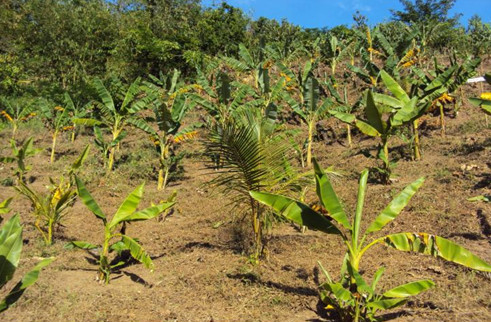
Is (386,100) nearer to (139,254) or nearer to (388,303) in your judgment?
(388,303)

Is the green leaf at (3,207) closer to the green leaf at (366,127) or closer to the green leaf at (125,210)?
the green leaf at (125,210)

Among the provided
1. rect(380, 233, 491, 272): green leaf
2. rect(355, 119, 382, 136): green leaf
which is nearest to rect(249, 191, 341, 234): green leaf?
rect(380, 233, 491, 272): green leaf

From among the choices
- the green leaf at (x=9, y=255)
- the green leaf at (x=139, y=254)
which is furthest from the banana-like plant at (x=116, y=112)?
the green leaf at (x=9, y=255)

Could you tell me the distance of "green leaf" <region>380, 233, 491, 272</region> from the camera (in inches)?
126

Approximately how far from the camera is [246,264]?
5.28 meters

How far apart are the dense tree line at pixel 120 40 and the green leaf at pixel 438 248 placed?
1573cm

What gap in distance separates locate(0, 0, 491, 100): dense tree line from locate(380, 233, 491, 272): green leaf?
51.6ft

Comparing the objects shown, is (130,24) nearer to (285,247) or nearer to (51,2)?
(51,2)

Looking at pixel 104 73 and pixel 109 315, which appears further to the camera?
pixel 104 73

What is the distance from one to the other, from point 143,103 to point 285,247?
704 centimetres

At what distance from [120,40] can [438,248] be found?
20.6 m

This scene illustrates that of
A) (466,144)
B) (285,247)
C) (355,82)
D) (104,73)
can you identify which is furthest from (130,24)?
(285,247)

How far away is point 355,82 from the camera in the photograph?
17516 mm

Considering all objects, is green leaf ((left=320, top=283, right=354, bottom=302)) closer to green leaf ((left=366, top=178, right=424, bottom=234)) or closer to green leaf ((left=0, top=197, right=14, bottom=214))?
green leaf ((left=366, top=178, right=424, bottom=234))
